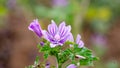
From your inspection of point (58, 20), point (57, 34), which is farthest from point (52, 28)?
point (58, 20)

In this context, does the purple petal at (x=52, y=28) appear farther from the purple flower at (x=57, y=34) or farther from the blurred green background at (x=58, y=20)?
the blurred green background at (x=58, y=20)

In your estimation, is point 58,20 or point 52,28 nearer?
point 52,28

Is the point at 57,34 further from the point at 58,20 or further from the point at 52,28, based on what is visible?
the point at 58,20

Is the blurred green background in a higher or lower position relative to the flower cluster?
higher

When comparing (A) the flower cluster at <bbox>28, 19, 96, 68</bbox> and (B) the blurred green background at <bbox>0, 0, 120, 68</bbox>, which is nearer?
(A) the flower cluster at <bbox>28, 19, 96, 68</bbox>

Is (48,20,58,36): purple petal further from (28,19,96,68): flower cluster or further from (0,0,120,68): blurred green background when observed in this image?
(0,0,120,68): blurred green background

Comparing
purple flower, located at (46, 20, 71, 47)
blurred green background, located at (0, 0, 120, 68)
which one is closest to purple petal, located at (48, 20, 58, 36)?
purple flower, located at (46, 20, 71, 47)

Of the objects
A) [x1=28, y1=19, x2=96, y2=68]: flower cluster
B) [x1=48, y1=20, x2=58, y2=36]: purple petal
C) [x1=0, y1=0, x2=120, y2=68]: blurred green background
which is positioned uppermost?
[x1=0, y1=0, x2=120, y2=68]: blurred green background
